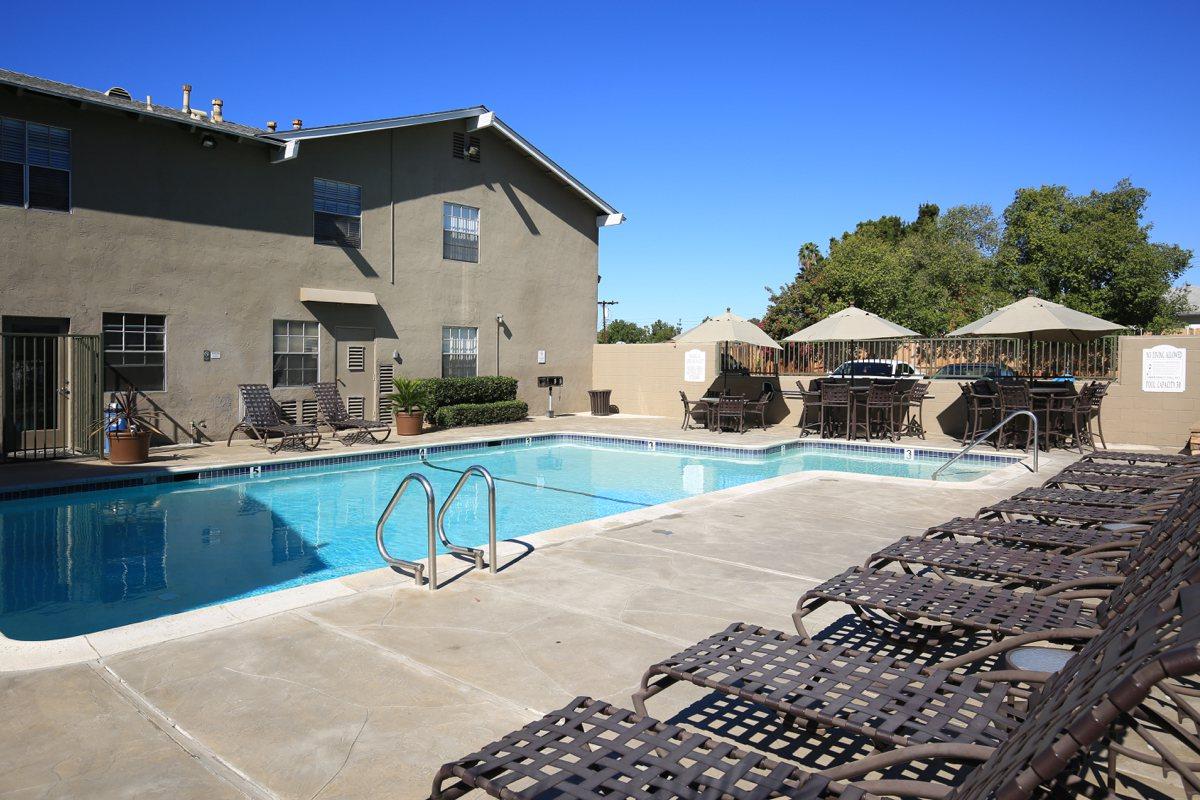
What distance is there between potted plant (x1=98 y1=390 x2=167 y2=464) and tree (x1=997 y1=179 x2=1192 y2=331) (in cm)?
2721

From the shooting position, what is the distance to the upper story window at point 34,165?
37.3 feet

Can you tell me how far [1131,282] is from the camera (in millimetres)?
25266

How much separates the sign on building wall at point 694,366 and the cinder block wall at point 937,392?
92 mm

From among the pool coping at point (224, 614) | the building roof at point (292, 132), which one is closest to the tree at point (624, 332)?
the building roof at point (292, 132)

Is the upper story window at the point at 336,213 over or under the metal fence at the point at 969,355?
over

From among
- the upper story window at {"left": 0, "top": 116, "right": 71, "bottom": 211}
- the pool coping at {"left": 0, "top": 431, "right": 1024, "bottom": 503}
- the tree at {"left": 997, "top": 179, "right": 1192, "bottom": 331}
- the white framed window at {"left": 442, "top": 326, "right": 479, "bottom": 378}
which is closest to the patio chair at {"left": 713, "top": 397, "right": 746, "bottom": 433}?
the pool coping at {"left": 0, "top": 431, "right": 1024, "bottom": 503}

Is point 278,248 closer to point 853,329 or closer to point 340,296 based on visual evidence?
point 340,296

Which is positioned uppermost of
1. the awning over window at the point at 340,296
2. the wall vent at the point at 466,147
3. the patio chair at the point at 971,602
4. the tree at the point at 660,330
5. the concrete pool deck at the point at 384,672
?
the wall vent at the point at 466,147

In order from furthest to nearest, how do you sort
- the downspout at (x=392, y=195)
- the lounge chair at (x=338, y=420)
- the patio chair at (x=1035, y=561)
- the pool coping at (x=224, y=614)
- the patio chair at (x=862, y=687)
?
the downspout at (x=392, y=195) → the lounge chair at (x=338, y=420) → the pool coping at (x=224, y=614) → the patio chair at (x=1035, y=561) → the patio chair at (x=862, y=687)

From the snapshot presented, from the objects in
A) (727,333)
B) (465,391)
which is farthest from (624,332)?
(727,333)

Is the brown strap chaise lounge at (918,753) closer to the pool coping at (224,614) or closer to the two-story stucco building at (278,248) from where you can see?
the pool coping at (224,614)

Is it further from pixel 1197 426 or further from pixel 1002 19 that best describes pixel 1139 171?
pixel 1197 426

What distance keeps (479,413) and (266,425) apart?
4.89 meters

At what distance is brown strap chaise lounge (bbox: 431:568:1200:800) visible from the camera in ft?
3.66
